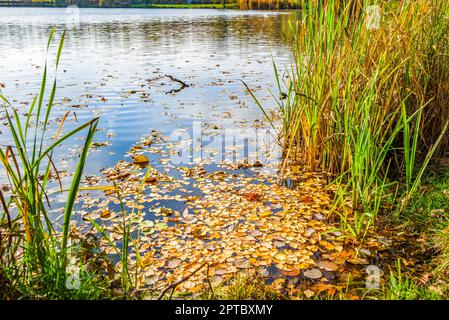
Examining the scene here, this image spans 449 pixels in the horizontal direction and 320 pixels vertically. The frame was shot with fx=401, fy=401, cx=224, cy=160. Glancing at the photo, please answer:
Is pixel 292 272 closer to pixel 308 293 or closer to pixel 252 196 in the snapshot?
pixel 308 293

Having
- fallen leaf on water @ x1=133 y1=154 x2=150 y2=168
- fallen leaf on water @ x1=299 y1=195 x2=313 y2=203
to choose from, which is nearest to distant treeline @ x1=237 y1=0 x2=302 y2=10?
fallen leaf on water @ x1=299 y1=195 x2=313 y2=203

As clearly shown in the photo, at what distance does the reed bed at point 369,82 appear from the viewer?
3689 millimetres

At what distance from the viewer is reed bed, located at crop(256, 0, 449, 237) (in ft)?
12.1

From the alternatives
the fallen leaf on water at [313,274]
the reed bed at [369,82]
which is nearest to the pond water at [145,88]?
the reed bed at [369,82]

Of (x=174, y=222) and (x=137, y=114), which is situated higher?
(x=137, y=114)

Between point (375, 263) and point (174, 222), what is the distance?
6.03 ft

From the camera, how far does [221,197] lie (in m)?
4.41

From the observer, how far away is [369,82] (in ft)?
11.6

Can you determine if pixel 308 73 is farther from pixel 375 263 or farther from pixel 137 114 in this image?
pixel 137 114

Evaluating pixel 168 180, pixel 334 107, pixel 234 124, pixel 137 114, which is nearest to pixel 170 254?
pixel 168 180

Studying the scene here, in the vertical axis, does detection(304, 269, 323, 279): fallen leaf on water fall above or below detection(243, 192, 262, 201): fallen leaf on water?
below

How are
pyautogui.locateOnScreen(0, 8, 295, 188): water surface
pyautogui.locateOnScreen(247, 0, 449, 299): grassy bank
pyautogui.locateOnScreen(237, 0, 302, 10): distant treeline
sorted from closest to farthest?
1. pyautogui.locateOnScreen(247, 0, 449, 299): grassy bank
2. pyautogui.locateOnScreen(237, 0, 302, 10): distant treeline
3. pyautogui.locateOnScreen(0, 8, 295, 188): water surface

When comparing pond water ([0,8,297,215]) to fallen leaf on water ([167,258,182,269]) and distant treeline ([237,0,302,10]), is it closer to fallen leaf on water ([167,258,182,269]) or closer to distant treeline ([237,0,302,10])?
distant treeline ([237,0,302,10])

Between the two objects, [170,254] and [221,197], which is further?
[221,197]
